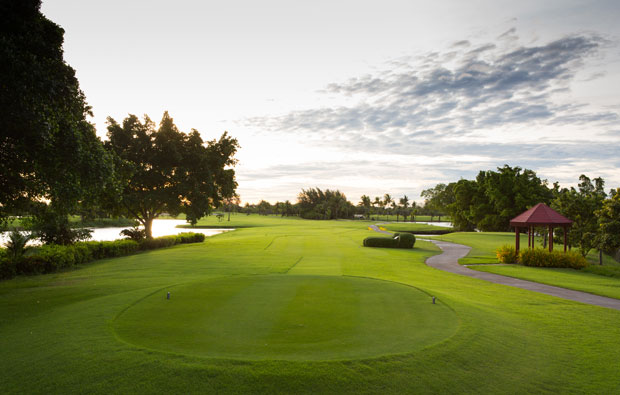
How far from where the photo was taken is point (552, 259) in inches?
833

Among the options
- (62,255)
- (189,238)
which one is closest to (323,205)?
(189,238)

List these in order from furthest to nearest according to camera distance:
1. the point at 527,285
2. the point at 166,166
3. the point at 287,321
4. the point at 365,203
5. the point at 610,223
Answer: the point at 365,203 → the point at 166,166 → the point at 610,223 → the point at 527,285 → the point at 287,321

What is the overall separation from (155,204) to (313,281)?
88.2 feet

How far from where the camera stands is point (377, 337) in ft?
Result: 21.0

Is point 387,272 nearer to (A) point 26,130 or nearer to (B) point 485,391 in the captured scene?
(B) point 485,391

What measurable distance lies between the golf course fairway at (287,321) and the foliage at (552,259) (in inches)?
590

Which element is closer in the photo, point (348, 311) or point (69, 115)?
point (348, 311)

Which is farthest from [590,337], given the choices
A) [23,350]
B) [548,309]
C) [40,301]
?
[40,301]

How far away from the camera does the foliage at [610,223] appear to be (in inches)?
822

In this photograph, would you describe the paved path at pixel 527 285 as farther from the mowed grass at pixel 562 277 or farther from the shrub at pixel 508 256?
the shrub at pixel 508 256

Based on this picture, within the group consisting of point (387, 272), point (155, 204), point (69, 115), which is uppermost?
point (69, 115)

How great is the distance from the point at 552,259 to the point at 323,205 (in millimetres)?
108643

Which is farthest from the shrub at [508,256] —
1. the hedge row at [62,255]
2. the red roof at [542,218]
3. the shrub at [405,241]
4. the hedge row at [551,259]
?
the hedge row at [62,255]

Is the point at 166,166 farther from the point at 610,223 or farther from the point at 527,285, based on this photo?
the point at 610,223
